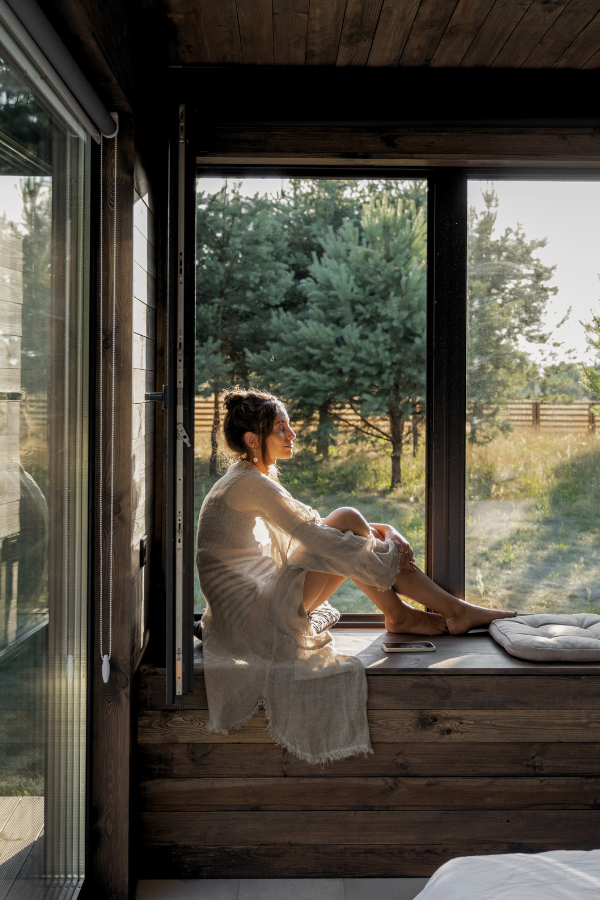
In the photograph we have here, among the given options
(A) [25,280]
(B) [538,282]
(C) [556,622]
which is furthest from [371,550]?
(A) [25,280]

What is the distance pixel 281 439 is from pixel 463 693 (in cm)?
98

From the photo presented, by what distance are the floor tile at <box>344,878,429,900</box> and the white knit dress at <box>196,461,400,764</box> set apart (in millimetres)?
375

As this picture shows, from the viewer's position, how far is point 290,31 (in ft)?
7.06

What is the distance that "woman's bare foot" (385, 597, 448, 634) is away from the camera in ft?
8.26

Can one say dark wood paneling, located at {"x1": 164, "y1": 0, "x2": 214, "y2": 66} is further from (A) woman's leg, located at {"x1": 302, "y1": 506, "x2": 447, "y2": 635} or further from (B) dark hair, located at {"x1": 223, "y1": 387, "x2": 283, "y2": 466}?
(A) woman's leg, located at {"x1": 302, "y1": 506, "x2": 447, "y2": 635}

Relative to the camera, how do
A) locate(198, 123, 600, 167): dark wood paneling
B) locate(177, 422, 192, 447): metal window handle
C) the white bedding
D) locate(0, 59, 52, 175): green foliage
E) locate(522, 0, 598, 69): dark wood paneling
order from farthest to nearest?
1. locate(198, 123, 600, 167): dark wood paneling
2. locate(522, 0, 598, 69): dark wood paneling
3. locate(177, 422, 192, 447): metal window handle
4. locate(0, 59, 52, 175): green foliage
5. the white bedding

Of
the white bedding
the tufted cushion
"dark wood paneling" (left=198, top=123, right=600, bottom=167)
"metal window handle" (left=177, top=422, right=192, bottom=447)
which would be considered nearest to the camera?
the white bedding

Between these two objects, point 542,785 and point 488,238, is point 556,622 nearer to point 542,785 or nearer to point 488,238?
point 542,785

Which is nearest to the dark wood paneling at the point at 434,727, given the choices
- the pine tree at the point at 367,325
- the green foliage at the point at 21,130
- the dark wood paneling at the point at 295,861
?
the dark wood paneling at the point at 295,861

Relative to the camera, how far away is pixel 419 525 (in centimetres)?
270

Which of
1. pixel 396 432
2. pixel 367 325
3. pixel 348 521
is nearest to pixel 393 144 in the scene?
pixel 367 325

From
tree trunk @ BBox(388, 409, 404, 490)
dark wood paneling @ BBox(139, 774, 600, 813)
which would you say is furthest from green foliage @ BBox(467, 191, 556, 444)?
dark wood paneling @ BBox(139, 774, 600, 813)

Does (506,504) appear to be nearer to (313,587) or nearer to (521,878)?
(313,587)

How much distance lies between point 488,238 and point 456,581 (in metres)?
1.25
